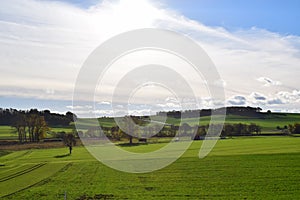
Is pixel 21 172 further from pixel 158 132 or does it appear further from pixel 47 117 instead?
pixel 47 117

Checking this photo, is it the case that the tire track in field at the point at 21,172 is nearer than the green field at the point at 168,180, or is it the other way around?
the green field at the point at 168,180

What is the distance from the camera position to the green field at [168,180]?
2864 centimetres

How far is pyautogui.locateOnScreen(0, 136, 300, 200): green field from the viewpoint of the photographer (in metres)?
28.6

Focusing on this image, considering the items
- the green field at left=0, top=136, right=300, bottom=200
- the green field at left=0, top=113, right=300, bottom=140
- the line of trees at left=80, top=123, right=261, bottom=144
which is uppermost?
the green field at left=0, top=113, right=300, bottom=140

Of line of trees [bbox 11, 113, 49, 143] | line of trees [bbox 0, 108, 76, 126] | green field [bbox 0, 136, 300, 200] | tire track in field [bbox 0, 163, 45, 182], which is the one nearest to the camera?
green field [bbox 0, 136, 300, 200]

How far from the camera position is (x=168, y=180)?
35000mm

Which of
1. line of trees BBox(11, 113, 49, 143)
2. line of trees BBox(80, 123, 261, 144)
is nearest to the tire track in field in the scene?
line of trees BBox(80, 123, 261, 144)

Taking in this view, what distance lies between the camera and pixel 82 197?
27.5 m

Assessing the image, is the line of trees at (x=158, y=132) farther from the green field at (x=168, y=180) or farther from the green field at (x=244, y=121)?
the green field at (x=168, y=180)

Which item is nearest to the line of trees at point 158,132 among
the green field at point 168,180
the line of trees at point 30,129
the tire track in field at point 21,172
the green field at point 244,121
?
the green field at point 244,121

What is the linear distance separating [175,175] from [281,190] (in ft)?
37.0

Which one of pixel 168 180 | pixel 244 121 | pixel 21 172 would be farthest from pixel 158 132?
pixel 244 121

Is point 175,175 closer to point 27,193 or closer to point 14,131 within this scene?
point 27,193

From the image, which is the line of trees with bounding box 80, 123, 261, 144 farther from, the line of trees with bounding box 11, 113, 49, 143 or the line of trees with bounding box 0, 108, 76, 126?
the line of trees with bounding box 0, 108, 76, 126
